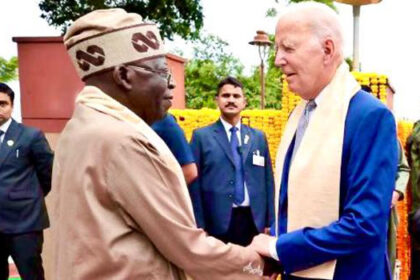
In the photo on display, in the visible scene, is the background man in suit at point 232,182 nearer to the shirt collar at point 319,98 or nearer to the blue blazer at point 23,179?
the blue blazer at point 23,179

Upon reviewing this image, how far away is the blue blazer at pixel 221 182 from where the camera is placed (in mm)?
4500

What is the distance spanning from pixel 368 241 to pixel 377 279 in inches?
6.4

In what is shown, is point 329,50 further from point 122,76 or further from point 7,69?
point 7,69

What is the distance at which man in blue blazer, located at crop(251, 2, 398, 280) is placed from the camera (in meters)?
1.74

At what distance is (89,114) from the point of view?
1.65 meters

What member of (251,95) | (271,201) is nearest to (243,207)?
(271,201)

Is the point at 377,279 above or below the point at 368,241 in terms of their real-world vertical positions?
below

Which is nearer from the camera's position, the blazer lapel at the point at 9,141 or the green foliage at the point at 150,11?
the blazer lapel at the point at 9,141

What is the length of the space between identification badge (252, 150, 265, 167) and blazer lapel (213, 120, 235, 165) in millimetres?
186

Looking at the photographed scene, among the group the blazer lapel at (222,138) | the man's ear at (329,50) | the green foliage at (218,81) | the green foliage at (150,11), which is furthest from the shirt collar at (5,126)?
the green foliage at (218,81)

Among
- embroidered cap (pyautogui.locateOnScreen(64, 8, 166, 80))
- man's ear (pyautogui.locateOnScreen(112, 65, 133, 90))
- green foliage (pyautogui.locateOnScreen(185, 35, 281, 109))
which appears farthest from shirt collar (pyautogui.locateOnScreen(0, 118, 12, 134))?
green foliage (pyautogui.locateOnScreen(185, 35, 281, 109))

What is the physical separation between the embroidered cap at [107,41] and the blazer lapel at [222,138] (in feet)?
9.39

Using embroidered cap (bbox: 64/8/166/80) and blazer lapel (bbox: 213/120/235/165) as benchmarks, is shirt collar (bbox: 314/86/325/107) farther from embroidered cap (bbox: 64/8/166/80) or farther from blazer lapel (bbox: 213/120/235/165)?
blazer lapel (bbox: 213/120/235/165)

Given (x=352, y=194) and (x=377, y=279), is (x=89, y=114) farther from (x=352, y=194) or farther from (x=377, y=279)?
(x=377, y=279)
